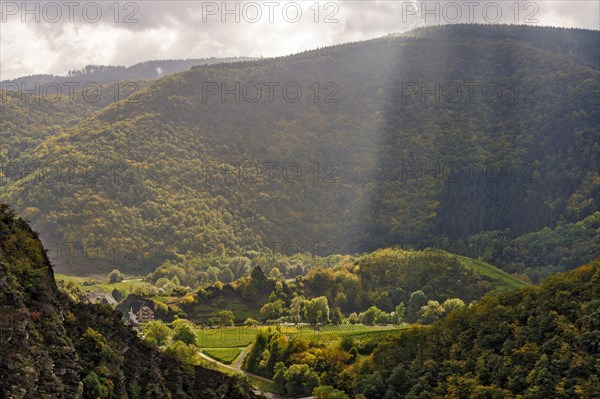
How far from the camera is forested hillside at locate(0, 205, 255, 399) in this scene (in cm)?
3447

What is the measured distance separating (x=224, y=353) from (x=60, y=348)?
62.0m

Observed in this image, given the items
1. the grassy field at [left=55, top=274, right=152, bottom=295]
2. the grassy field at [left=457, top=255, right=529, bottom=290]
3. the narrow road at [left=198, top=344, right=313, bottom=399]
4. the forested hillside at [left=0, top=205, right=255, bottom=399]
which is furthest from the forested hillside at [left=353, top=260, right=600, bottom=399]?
the grassy field at [left=55, top=274, right=152, bottom=295]

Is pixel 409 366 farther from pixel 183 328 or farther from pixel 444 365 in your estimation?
pixel 183 328

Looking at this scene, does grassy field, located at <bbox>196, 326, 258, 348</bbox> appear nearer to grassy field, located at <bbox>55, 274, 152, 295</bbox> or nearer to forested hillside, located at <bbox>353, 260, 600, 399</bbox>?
forested hillside, located at <bbox>353, 260, 600, 399</bbox>

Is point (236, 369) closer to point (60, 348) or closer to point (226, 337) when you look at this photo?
point (226, 337)

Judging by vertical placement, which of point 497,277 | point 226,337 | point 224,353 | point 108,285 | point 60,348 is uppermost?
point 60,348

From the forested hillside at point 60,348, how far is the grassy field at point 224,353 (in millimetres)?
41821

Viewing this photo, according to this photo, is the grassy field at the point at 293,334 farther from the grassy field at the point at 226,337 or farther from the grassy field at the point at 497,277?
the grassy field at the point at 497,277

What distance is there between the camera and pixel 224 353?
99000 mm

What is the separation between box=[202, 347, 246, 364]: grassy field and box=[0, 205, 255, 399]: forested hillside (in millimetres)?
41821

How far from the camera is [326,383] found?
3329 inches

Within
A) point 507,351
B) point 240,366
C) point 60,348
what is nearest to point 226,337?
point 240,366

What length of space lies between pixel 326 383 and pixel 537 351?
24.0 m

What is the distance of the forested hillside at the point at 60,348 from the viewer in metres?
34.5
